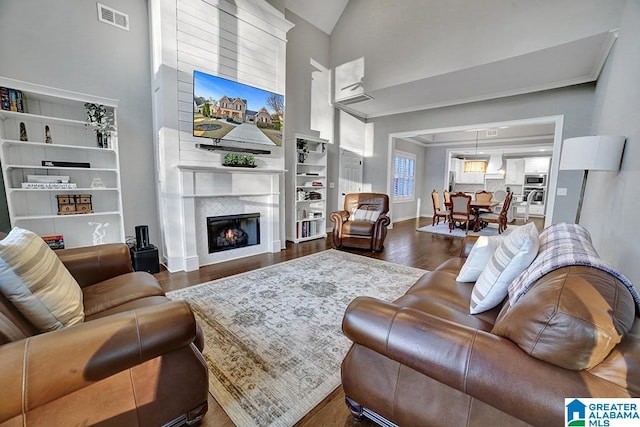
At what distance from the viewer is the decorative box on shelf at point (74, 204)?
3092 millimetres

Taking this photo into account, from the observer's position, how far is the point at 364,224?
4.67 metres

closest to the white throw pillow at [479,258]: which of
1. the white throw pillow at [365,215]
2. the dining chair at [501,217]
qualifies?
the white throw pillow at [365,215]

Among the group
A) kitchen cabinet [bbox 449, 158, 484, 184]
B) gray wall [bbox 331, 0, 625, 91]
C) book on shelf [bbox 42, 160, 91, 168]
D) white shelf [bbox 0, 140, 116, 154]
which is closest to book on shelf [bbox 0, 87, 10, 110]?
white shelf [bbox 0, 140, 116, 154]

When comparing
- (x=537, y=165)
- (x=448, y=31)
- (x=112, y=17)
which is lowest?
(x=537, y=165)

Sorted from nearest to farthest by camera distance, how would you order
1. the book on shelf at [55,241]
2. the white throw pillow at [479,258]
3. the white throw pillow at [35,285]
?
1. the white throw pillow at [35,285]
2. the white throw pillow at [479,258]
3. the book on shelf at [55,241]

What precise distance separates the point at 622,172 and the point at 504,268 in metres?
1.99

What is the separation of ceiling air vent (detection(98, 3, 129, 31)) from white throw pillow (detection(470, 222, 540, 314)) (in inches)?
188

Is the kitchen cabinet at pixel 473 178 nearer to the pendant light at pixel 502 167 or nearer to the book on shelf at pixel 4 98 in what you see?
the pendant light at pixel 502 167

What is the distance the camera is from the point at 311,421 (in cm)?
137

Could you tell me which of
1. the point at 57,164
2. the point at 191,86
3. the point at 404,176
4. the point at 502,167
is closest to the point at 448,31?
the point at 191,86

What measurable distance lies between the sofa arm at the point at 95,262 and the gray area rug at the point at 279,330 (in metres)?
0.76

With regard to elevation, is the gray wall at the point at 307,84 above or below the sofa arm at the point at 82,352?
above

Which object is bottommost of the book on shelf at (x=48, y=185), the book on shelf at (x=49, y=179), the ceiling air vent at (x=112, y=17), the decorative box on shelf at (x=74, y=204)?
the decorative box on shelf at (x=74, y=204)

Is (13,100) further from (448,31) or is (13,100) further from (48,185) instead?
(448,31)
